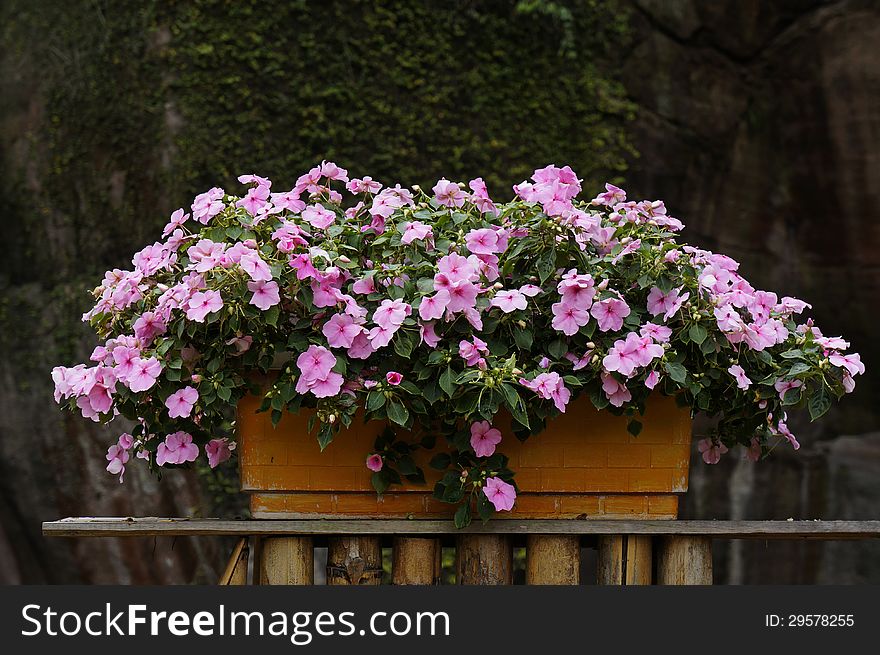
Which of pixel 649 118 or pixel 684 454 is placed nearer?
pixel 684 454

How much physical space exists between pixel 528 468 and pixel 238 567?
479mm

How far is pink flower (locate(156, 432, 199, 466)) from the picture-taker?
147 cm

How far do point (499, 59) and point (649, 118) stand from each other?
0.66 m

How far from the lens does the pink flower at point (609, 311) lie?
1.37 m

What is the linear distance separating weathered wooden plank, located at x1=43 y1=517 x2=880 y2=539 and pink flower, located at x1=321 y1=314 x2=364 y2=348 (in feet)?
0.93

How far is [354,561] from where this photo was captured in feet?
4.72

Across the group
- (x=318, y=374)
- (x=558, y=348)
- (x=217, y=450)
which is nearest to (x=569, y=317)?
(x=558, y=348)

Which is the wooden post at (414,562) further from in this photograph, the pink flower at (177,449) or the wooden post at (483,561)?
the pink flower at (177,449)

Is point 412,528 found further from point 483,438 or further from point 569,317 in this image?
point 569,317

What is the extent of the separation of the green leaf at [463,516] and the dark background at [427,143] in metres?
2.32

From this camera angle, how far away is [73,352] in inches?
146

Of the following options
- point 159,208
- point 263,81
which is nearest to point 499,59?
point 263,81

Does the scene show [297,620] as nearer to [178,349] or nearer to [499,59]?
[178,349]

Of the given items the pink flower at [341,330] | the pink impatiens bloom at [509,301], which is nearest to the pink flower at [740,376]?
the pink impatiens bloom at [509,301]
